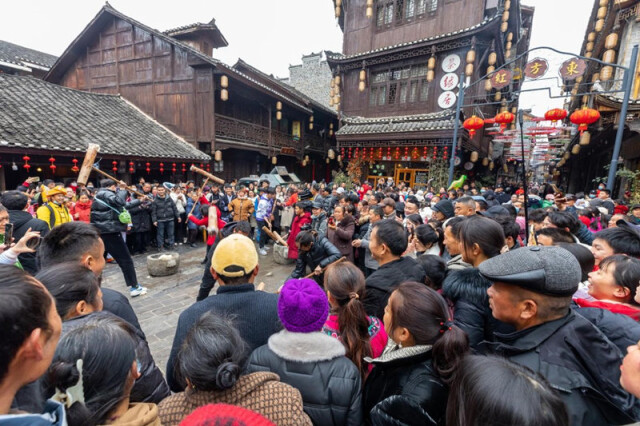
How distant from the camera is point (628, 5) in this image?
910cm

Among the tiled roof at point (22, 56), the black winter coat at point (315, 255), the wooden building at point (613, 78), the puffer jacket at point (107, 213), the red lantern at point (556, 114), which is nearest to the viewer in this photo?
the black winter coat at point (315, 255)

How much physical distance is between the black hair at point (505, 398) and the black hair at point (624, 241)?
269 cm

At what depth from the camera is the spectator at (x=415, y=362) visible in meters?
1.34

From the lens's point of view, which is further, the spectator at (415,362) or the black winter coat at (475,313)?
the black winter coat at (475,313)

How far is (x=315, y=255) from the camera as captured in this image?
13.8 ft

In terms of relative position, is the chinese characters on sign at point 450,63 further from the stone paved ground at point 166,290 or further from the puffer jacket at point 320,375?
the puffer jacket at point 320,375

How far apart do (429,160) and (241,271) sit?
13.2m

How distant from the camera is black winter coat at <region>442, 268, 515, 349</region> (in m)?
1.89

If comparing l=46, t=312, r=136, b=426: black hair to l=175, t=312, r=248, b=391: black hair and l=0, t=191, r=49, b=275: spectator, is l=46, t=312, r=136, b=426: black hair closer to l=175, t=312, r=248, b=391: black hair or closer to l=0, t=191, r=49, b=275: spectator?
l=175, t=312, r=248, b=391: black hair

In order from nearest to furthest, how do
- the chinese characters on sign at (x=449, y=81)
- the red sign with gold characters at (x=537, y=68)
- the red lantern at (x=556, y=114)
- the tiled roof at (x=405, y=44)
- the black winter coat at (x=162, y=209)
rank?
1. the red sign with gold characters at (x=537, y=68)
2. the black winter coat at (x=162, y=209)
3. the red lantern at (x=556, y=114)
4. the tiled roof at (x=405, y=44)
5. the chinese characters on sign at (x=449, y=81)

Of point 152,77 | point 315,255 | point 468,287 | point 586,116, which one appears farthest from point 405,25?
point 468,287

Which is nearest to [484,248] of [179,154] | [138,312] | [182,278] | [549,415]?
[549,415]

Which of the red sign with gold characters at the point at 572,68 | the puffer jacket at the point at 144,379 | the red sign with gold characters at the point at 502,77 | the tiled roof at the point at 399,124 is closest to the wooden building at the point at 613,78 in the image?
the red sign with gold characters at the point at 572,68

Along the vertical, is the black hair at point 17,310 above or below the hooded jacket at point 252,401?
above
